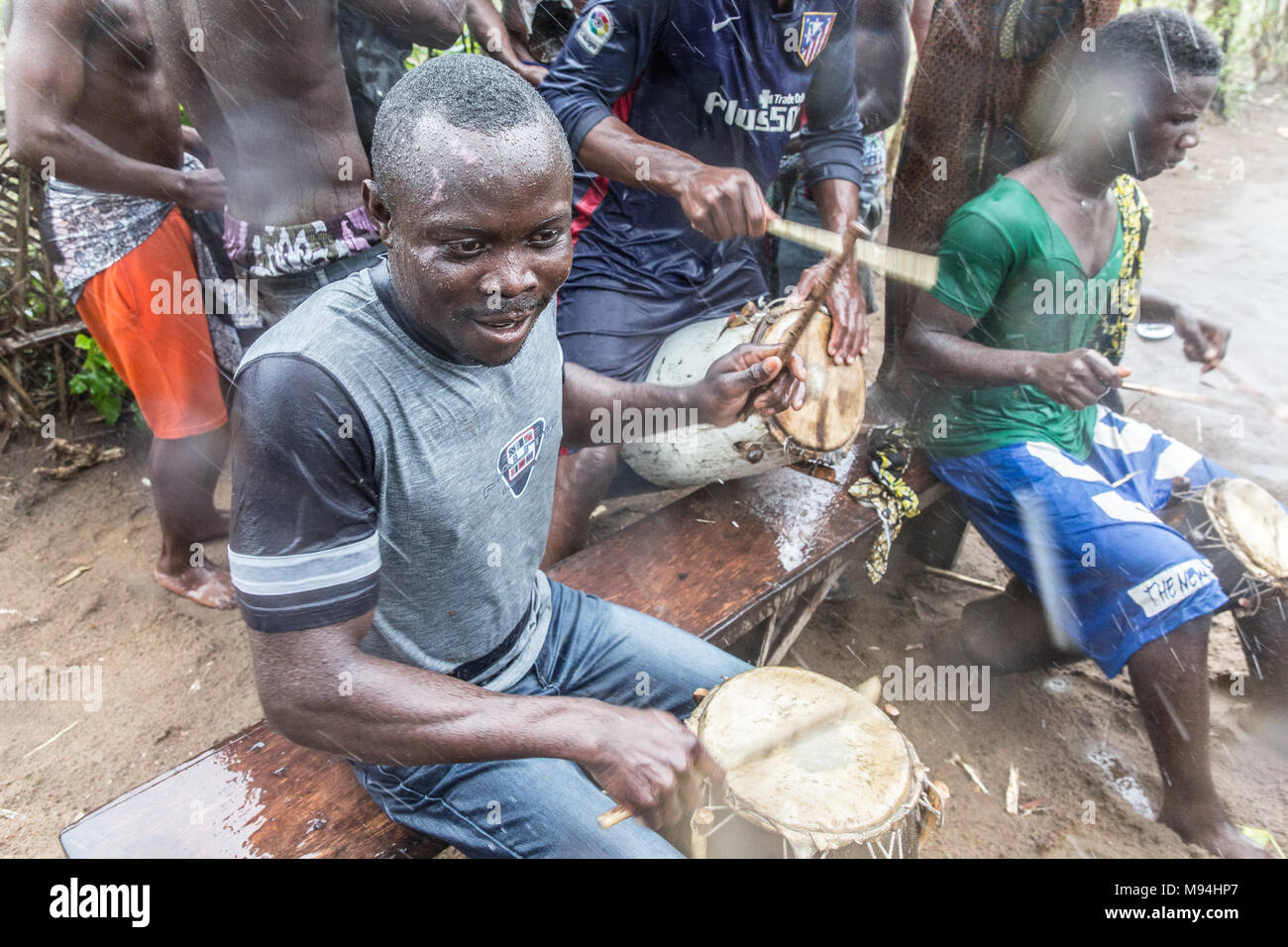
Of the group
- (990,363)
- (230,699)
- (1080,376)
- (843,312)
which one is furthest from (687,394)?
(230,699)

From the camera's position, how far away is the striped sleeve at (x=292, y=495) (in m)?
1.33

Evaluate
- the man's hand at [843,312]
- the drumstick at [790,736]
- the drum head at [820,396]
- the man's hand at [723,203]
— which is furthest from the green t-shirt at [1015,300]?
the drumstick at [790,736]

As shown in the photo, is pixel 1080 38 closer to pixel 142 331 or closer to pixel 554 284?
pixel 554 284

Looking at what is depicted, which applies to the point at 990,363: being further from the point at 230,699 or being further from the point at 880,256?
the point at 230,699

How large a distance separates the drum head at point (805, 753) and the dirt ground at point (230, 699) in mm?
1176

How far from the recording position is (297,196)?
95.4 inches

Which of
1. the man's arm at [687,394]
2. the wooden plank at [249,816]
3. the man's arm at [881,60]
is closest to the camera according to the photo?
the wooden plank at [249,816]

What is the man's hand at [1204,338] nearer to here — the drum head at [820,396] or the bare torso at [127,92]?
the drum head at [820,396]

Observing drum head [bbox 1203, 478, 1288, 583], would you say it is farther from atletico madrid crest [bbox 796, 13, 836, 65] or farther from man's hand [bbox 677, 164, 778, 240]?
atletico madrid crest [bbox 796, 13, 836, 65]

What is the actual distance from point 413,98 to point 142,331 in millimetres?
2213

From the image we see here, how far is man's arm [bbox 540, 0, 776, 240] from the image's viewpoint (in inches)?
94.6

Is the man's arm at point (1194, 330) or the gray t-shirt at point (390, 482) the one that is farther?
the man's arm at point (1194, 330)

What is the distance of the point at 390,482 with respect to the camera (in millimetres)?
1482
